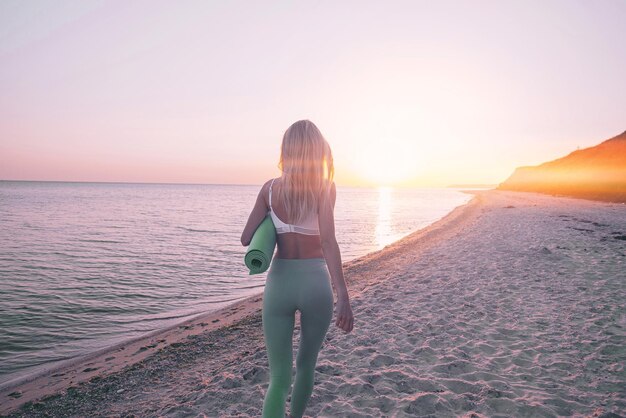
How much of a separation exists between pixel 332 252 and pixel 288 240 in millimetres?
301

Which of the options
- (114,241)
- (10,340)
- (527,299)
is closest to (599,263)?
(527,299)

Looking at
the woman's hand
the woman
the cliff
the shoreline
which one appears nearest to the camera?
the woman

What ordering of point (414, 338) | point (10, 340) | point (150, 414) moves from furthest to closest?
point (10, 340), point (414, 338), point (150, 414)

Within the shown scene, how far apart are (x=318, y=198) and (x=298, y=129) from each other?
0.48 meters

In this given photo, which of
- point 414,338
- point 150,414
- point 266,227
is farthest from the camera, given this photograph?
point 414,338

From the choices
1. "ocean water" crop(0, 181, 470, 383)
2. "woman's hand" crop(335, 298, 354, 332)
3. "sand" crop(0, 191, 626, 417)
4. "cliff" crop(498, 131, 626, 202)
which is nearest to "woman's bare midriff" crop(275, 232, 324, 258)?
"woman's hand" crop(335, 298, 354, 332)

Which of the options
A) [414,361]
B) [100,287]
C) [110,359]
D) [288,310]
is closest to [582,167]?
[414,361]

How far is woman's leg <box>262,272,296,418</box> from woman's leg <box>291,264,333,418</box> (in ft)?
0.30

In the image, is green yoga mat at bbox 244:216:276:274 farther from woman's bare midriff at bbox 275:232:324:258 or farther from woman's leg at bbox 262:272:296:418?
woman's leg at bbox 262:272:296:418

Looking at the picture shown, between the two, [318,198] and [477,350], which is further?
[477,350]

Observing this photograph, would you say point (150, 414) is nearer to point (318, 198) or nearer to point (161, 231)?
point (318, 198)

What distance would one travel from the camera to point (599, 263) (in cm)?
1082

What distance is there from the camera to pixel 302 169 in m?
2.14

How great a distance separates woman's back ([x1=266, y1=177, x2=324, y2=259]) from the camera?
2152mm
